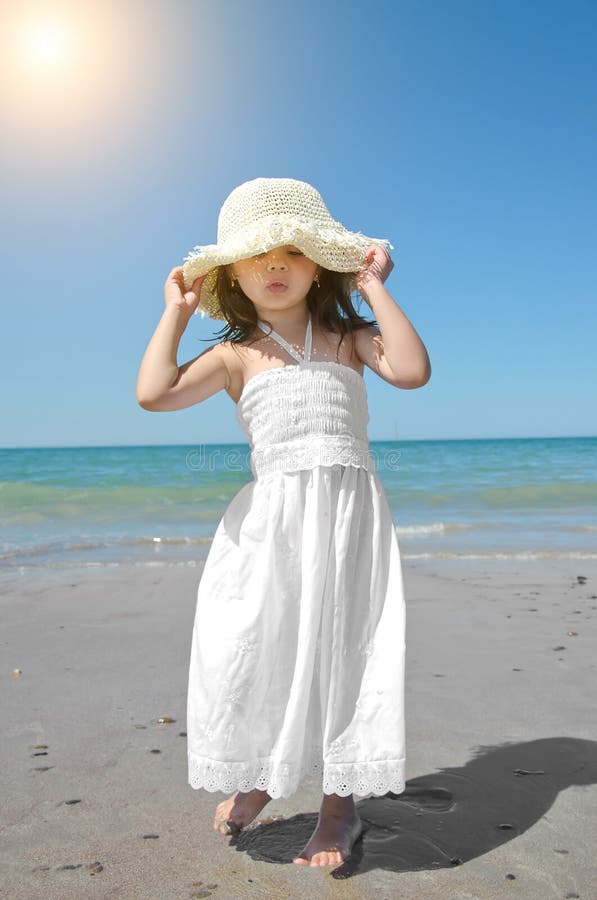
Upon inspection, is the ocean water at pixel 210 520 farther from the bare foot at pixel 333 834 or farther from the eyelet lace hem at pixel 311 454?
the bare foot at pixel 333 834

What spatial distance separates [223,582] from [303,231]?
0.99 m

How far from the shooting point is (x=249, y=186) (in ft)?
8.05

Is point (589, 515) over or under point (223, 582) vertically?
under

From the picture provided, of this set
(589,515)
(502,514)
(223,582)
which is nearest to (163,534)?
(502,514)

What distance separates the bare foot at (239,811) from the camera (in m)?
2.43

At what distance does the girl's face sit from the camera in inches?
92.8

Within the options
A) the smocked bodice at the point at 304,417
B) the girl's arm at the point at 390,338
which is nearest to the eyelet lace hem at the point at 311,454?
the smocked bodice at the point at 304,417

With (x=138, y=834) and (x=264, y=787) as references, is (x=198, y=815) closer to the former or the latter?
(x=138, y=834)

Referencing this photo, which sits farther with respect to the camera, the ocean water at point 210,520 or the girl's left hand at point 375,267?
the ocean water at point 210,520

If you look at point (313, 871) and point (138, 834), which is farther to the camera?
point (138, 834)

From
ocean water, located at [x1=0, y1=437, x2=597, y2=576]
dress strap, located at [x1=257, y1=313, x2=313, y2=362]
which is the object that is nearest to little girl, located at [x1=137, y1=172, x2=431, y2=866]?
dress strap, located at [x1=257, y1=313, x2=313, y2=362]

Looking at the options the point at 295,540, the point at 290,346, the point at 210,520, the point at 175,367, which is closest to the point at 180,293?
the point at 175,367

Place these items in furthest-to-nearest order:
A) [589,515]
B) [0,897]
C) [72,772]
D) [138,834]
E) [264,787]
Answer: [589,515]
[72,772]
[138,834]
[264,787]
[0,897]

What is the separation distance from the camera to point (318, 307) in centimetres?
249
